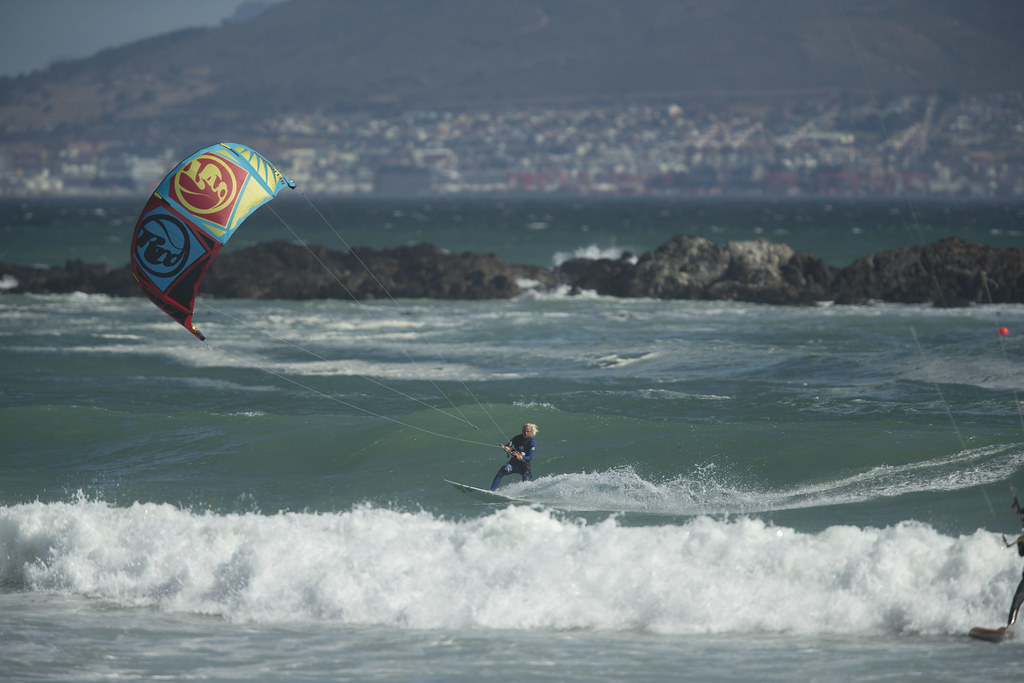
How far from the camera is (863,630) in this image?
1190 cm

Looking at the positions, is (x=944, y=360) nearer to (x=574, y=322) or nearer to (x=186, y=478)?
(x=574, y=322)

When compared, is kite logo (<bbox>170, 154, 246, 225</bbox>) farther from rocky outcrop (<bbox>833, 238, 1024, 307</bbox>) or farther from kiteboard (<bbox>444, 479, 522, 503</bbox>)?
rocky outcrop (<bbox>833, 238, 1024, 307</bbox>)

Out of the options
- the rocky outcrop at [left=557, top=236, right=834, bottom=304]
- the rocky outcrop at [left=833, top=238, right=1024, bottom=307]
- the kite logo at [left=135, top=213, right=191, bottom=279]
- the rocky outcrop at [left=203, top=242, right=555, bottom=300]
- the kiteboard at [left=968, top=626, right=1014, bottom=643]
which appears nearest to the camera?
the kiteboard at [left=968, top=626, right=1014, bottom=643]

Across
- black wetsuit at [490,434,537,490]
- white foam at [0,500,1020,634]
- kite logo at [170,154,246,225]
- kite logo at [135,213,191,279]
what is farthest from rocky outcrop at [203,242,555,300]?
white foam at [0,500,1020,634]

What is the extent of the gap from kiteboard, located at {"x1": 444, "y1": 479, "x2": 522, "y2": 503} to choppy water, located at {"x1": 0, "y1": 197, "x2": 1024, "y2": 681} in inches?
9.4

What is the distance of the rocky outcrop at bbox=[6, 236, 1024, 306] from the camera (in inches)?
1588

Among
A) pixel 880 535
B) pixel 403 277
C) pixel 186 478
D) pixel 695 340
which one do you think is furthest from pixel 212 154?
pixel 403 277

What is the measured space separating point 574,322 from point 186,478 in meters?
19.9

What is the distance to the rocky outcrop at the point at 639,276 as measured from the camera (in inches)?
1588

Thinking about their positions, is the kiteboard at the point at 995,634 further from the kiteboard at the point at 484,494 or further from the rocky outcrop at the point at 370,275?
the rocky outcrop at the point at 370,275

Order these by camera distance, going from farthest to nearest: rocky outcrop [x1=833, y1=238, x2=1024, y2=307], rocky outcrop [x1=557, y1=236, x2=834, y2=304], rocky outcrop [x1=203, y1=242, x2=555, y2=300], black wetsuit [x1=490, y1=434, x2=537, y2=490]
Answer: rocky outcrop [x1=203, y1=242, x2=555, y2=300] → rocky outcrop [x1=557, y1=236, x2=834, y2=304] → rocky outcrop [x1=833, y1=238, x2=1024, y2=307] → black wetsuit [x1=490, y1=434, x2=537, y2=490]

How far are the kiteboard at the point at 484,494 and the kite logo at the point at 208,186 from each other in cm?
491

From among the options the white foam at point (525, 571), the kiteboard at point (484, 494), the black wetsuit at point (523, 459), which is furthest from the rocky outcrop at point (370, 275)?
the white foam at point (525, 571)

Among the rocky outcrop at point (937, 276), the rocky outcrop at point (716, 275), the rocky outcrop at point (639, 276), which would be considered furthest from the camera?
the rocky outcrop at point (716, 275)
